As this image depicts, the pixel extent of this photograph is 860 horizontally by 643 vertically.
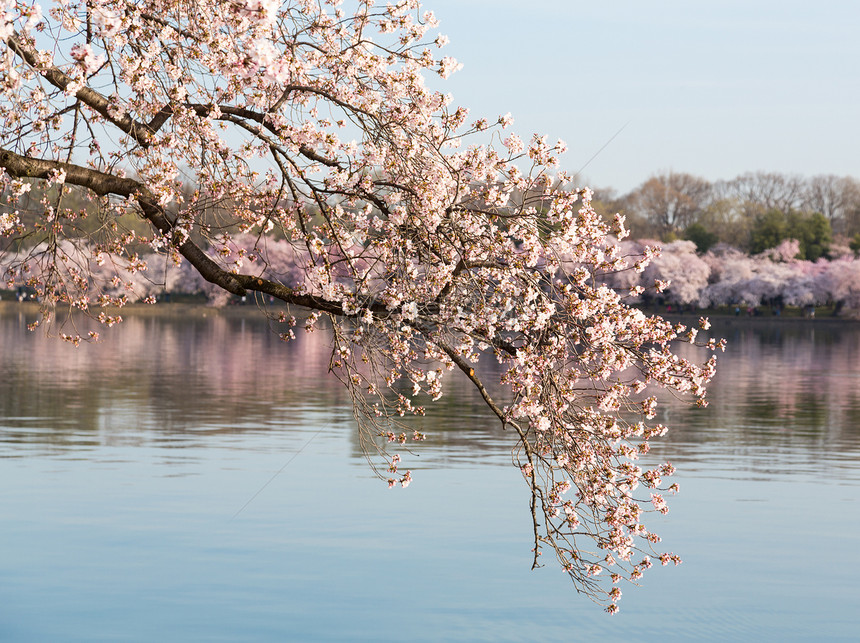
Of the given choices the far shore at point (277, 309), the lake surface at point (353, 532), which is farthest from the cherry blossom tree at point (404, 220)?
the far shore at point (277, 309)

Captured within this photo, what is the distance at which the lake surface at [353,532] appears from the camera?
11.8 metres

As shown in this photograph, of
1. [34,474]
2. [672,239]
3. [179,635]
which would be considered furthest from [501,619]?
[672,239]

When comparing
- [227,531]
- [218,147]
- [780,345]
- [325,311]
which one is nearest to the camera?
[325,311]

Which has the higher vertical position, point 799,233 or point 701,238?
point 799,233

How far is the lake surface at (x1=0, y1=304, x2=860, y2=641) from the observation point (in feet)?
38.8

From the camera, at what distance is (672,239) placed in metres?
125

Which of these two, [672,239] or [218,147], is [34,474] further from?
[672,239]

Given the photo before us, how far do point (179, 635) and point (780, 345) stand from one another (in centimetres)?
5619

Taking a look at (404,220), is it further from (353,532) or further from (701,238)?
(701,238)

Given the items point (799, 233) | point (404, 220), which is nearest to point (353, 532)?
point (404, 220)

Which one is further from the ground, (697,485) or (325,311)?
(325,311)

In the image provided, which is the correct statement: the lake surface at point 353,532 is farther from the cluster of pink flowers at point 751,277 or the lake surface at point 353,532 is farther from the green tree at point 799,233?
the green tree at point 799,233

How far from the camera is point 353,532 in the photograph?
15.1m

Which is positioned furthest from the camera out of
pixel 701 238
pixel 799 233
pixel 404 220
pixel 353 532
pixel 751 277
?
pixel 701 238
